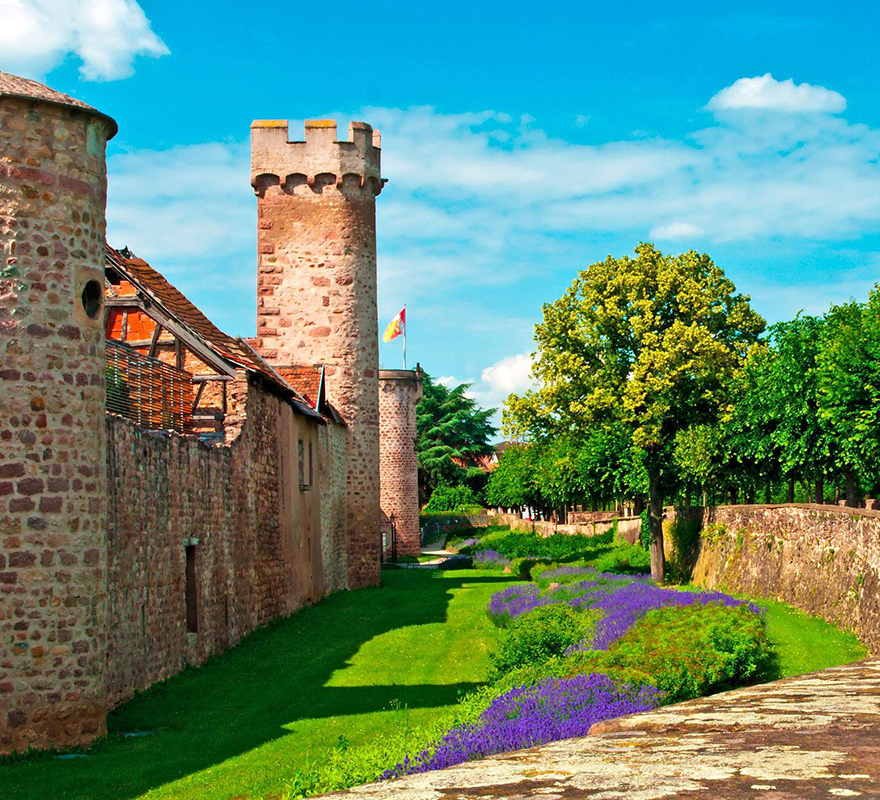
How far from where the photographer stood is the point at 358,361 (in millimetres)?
32250

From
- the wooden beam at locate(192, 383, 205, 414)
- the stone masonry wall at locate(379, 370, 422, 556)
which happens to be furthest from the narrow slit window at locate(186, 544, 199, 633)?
the stone masonry wall at locate(379, 370, 422, 556)

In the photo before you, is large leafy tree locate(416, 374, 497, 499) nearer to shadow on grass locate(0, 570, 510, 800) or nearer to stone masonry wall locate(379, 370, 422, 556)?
stone masonry wall locate(379, 370, 422, 556)

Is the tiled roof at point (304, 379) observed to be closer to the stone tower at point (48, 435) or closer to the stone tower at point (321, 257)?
the stone tower at point (321, 257)

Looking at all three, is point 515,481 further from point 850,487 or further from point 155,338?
point 155,338

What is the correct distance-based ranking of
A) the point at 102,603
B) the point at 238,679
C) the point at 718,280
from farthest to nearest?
the point at 718,280, the point at 238,679, the point at 102,603

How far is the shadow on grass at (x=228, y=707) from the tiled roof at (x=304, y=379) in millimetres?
8811

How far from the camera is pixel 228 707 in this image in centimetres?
1328

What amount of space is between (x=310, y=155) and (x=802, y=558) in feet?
64.8

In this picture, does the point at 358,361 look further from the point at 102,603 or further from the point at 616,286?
the point at 102,603

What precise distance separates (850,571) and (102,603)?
1049 centimetres

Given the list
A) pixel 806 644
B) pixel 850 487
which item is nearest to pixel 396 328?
pixel 850 487

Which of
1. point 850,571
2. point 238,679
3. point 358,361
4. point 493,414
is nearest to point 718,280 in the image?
point 358,361

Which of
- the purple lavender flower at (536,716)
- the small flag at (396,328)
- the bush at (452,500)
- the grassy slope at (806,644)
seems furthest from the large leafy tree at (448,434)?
the purple lavender flower at (536,716)

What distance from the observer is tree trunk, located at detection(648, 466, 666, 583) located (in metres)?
28.3
